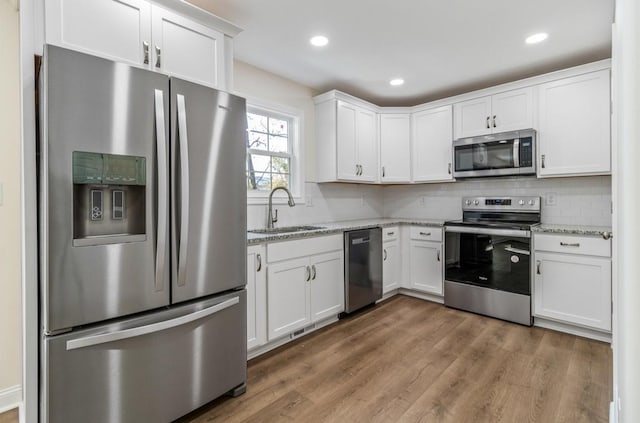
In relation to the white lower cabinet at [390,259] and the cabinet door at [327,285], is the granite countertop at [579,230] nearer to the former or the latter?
the white lower cabinet at [390,259]

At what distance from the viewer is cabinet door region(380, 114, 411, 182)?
4051 millimetres

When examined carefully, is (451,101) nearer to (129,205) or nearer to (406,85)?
(406,85)

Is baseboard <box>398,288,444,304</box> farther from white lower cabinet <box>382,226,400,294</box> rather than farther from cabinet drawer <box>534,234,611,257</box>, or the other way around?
cabinet drawer <box>534,234,611,257</box>

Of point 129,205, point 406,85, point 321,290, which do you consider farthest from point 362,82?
point 129,205

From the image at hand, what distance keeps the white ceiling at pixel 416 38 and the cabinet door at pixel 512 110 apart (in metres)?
0.25

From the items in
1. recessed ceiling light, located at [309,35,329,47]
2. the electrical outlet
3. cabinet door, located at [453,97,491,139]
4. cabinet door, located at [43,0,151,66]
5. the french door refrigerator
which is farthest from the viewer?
cabinet door, located at [453,97,491,139]

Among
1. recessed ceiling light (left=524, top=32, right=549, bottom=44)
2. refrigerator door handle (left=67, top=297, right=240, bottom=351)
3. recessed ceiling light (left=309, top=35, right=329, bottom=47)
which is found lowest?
refrigerator door handle (left=67, top=297, right=240, bottom=351)

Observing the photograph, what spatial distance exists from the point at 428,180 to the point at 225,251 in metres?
2.81

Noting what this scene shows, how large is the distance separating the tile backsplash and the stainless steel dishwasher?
0.65 meters

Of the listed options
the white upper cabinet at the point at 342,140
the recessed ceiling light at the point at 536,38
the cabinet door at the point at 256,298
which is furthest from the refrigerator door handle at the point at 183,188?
the recessed ceiling light at the point at 536,38

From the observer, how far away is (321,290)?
9.51 ft

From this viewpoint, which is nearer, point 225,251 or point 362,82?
point 225,251

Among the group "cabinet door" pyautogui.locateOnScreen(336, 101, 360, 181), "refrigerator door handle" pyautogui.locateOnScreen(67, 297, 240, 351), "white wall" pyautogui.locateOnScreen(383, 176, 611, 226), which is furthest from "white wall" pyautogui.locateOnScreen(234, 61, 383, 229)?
"refrigerator door handle" pyautogui.locateOnScreen(67, 297, 240, 351)

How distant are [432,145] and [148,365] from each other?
352 centimetres
